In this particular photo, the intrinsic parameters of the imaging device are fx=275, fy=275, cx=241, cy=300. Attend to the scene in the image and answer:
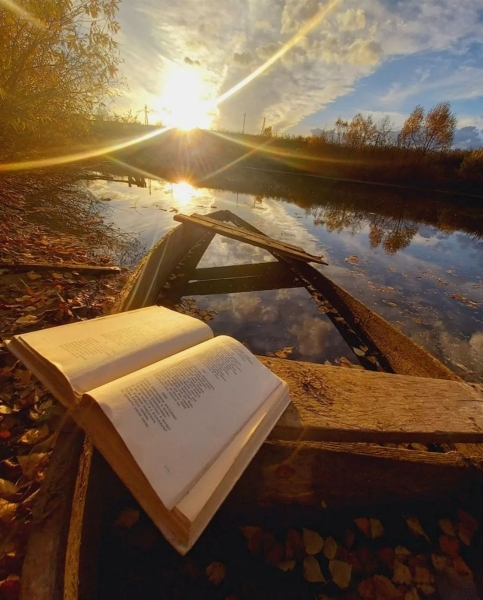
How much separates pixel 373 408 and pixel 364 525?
599mm

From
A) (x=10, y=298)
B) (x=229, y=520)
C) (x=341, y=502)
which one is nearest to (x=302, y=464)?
(x=341, y=502)

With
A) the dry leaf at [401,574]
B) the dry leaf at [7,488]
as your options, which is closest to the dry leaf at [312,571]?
the dry leaf at [401,574]

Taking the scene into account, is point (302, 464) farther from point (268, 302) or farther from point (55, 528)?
point (268, 302)

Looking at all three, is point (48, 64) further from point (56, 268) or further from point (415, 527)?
point (415, 527)

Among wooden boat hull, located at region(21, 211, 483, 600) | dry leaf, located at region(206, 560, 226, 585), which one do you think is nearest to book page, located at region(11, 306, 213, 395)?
wooden boat hull, located at region(21, 211, 483, 600)

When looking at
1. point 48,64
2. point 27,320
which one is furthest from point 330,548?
point 48,64

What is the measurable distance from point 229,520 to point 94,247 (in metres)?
4.99

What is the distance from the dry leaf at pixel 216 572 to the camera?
1.21 m

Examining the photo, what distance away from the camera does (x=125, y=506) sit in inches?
49.2

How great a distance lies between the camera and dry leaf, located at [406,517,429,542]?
4.62 feet

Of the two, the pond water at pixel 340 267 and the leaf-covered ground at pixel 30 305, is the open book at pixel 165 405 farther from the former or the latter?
the pond water at pixel 340 267

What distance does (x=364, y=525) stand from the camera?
1.40 meters

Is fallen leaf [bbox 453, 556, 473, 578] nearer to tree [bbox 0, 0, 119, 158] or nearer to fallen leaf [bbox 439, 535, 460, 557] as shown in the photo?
fallen leaf [bbox 439, 535, 460, 557]

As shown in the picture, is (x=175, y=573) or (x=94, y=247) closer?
(x=175, y=573)
